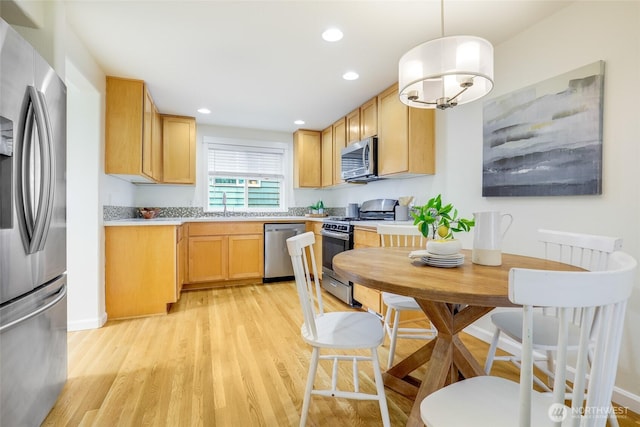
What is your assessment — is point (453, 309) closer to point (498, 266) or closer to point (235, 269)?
point (498, 266)

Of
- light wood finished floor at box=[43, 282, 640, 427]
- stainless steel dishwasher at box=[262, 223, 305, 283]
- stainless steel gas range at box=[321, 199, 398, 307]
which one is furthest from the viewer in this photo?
stainless steel dishwasher at box=[262, 223, 305, 283]

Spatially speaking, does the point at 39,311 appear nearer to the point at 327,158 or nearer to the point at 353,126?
the point at 353,126

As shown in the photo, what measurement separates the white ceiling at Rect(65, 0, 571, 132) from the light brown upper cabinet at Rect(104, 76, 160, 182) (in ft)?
0.46

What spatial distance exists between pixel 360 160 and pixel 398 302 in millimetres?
2011

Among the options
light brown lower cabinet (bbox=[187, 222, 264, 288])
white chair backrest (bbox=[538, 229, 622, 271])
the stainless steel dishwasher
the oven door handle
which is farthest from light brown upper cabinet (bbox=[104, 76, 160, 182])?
white chair backrest (bbox=[538, 229, 622, 271])

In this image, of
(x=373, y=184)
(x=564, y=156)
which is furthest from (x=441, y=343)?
(x=373, y=184)

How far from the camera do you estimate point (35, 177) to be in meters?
1.37

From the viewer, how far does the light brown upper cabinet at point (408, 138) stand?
2.84 meters

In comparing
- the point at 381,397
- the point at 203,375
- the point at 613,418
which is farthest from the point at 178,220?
the point at 613,418

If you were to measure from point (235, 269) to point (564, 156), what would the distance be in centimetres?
358

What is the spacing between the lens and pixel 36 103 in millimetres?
1369

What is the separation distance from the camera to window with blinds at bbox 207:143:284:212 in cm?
466

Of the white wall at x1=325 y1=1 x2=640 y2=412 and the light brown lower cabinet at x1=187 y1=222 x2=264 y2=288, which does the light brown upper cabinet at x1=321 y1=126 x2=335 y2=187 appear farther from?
the white wall at x1=325 y1=1 x2=640 y2=412

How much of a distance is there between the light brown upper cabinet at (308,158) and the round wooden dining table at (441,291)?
10.3 ft
